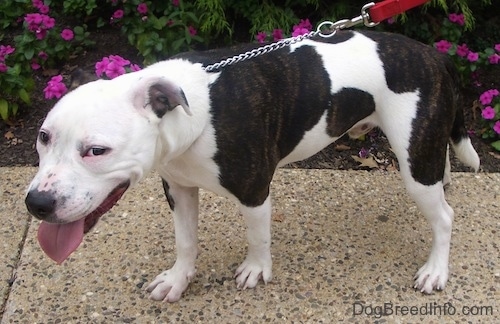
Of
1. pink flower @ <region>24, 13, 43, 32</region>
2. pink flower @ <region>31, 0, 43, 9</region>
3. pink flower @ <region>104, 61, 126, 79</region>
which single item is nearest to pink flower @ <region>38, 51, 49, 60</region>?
pink flower @ <region>24, 13, 43, 32</region>

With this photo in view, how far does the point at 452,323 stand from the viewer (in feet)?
11.2

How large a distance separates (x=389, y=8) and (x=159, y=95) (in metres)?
1.47

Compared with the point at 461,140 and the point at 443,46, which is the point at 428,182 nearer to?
the point at 461,140

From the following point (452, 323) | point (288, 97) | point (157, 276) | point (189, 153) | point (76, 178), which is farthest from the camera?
point (157, 276)

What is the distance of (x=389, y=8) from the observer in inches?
135

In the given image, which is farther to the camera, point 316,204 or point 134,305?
point 316,204

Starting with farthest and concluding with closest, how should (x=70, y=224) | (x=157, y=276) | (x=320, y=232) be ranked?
(x=320, y=232)
(x=157, y=276)
(x=70, y=224)

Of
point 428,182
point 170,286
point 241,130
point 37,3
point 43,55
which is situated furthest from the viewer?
point 37,3

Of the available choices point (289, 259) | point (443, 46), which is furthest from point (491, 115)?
point (289, 259)

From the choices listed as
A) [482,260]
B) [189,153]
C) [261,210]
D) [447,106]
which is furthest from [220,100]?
[482,260]

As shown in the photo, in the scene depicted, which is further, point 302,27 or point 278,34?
point 302,27

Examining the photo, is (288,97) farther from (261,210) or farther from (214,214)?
(214,214)

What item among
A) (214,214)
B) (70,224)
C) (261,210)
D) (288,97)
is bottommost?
(214,214)

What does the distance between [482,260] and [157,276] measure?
6.10 feet
